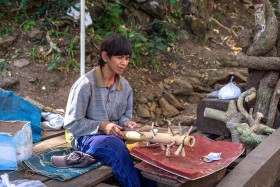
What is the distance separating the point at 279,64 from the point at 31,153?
93.7 inches

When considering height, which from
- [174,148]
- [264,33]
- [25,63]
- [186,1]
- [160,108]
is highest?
[186,1]

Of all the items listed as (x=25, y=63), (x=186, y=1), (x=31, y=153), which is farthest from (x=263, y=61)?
(x=186, y=1)

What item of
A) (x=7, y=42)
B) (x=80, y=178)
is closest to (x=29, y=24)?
(x=7, y=42)

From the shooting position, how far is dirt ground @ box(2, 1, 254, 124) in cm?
569

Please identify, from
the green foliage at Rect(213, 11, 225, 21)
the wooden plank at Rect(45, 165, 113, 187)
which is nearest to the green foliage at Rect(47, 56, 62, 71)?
the wooden plank at Rect(45, 165, 113, 187)

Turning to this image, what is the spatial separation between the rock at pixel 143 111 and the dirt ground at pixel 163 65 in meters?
0.22

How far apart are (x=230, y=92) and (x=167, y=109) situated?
251cm

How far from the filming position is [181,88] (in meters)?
6.61

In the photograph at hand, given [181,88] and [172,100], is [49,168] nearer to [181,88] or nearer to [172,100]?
[172,100]

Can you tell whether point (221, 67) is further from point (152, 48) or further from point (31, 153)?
point (31, 153)

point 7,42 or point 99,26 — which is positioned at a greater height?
point 99,26

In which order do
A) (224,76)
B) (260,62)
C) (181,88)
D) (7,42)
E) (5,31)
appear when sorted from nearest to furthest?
(260,62) < (7,42) < (5,31) < (181,88) < (224,76)

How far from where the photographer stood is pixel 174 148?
2.55 meters

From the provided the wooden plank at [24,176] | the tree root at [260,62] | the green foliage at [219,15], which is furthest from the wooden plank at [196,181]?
the green foliage at [219,15]
